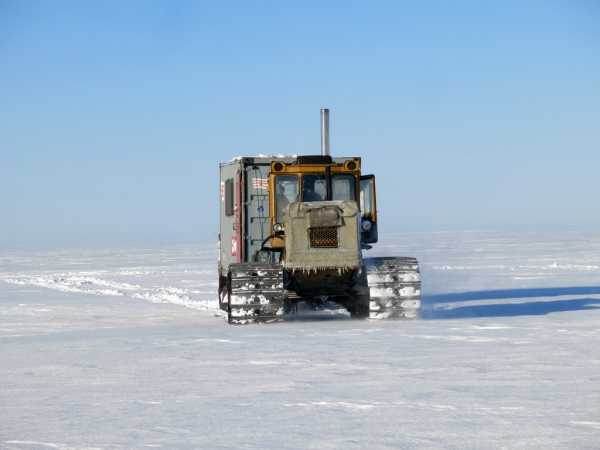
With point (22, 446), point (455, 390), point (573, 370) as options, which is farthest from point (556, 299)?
point (22, 446)

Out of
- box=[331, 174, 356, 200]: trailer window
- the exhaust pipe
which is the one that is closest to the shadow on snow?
box=[331, 174, 356, 200]: trailer window

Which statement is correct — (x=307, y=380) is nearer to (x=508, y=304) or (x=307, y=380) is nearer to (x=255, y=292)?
(x=255, y=292)

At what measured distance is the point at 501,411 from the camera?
8.71 meters

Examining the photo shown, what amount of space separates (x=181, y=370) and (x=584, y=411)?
15.7ft

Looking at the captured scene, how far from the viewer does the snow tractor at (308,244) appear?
1722cm

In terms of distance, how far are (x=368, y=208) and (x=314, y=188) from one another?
1056 mm

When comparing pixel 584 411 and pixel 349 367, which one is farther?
pixel 349 367

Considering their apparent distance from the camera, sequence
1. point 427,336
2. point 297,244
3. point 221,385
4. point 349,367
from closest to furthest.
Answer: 1. point 221,385
2. point 349,367
3. point 427,336
4. point 297,244

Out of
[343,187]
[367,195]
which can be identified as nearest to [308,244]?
[343,187]

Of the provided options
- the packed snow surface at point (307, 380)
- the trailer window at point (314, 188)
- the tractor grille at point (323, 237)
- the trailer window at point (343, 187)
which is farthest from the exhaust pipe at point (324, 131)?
the packed snow surface at point (307, 380)

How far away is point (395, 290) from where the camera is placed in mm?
17922

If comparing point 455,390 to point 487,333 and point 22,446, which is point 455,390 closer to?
point 22,446

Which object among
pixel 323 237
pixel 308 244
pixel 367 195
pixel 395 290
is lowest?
pixel 395 290

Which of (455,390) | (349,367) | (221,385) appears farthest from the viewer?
(349,367)
